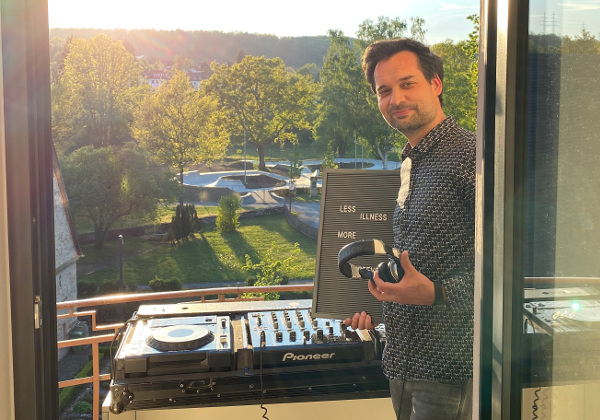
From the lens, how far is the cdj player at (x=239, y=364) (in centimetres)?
139

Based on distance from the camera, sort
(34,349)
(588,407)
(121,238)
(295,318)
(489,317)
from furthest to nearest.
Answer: (121,238)
(295,318)
(34,349)
(489,317)
(588,407)

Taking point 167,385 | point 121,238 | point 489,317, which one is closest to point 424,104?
point 489,317

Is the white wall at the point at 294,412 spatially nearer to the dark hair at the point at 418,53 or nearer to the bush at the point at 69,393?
the dark hair at the point at 418,53

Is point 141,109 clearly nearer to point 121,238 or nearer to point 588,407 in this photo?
point 121,238

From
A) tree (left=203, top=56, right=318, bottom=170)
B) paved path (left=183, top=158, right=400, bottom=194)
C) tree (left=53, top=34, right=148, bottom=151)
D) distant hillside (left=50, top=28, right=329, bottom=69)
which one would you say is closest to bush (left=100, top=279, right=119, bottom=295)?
paved path (left=183, top=158, right=400, bottom=194)

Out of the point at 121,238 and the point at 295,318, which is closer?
the point at 295,318

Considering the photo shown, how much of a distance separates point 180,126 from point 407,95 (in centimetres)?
856

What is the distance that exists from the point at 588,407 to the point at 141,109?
970 cm

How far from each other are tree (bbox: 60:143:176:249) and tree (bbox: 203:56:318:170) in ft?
5.64

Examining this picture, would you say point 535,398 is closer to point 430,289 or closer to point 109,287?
point 430,289

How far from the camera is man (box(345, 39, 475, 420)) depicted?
3.99 feet

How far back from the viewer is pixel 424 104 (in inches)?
55.4

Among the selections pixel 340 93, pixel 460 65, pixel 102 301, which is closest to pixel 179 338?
pixel 102 301

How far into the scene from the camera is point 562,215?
0.78 metres
